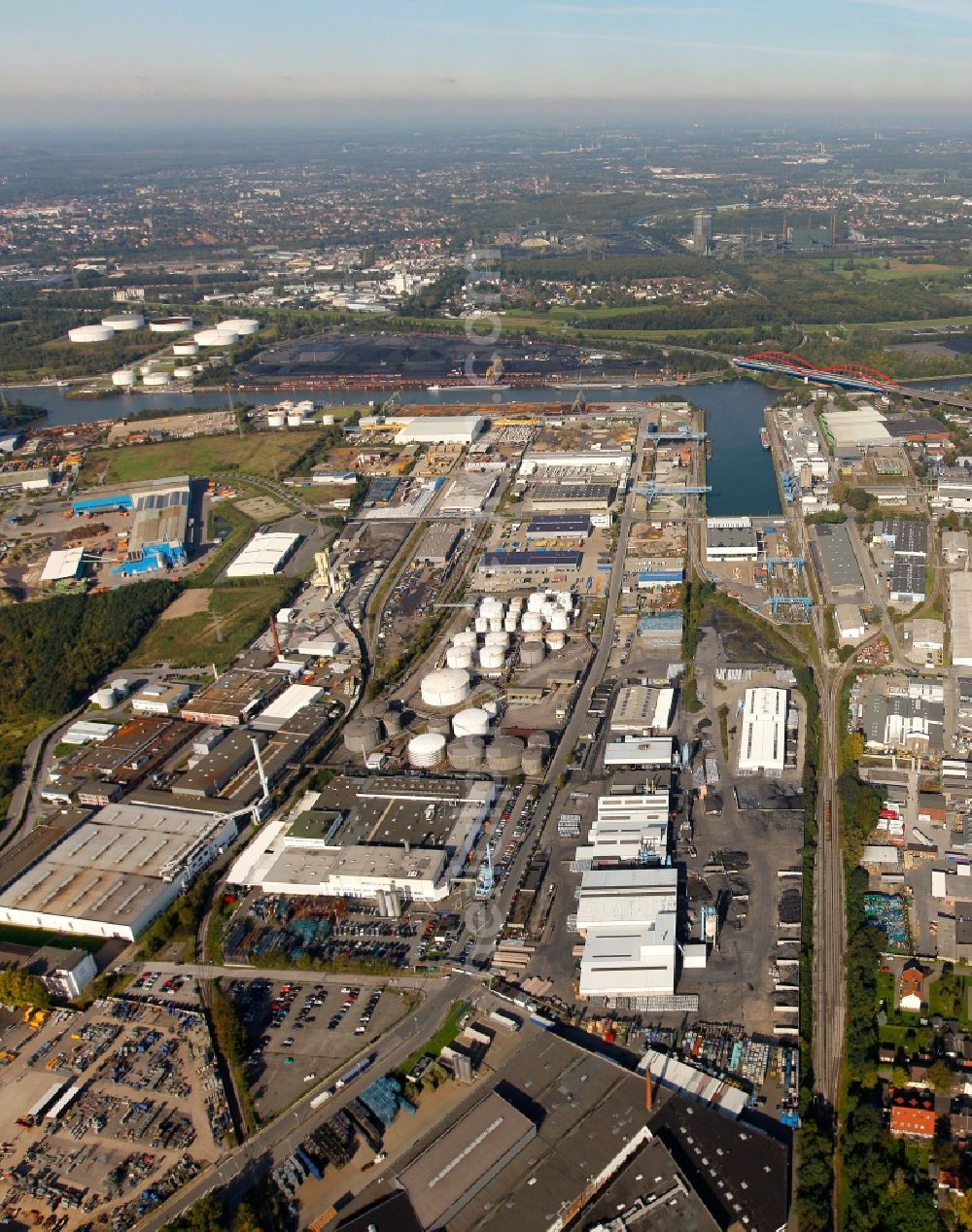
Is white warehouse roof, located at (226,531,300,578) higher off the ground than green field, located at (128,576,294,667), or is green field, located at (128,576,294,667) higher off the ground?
white warehouse roof, located at (226,531,300,578)

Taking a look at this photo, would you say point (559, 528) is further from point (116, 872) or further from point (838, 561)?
point (116, 872)

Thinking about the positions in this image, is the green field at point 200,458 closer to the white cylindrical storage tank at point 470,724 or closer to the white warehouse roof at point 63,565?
the white warehouse roof at point 63,565

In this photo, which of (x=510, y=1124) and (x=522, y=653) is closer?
(x=510, y=1124)

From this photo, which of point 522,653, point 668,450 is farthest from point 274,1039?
point 668,450

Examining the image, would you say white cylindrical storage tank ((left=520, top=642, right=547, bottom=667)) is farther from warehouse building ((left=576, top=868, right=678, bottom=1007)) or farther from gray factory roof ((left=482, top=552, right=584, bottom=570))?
warehouse building ((left=576, top=868, right=678, bottom=1007))

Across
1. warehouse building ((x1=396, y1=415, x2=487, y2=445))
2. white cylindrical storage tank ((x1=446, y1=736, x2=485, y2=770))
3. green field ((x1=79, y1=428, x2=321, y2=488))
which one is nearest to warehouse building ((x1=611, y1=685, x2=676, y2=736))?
white cylindrical storage tank ((x1=446, y1=736, x2=485, y2=770))

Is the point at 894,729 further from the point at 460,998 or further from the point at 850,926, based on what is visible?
the point at 460,998

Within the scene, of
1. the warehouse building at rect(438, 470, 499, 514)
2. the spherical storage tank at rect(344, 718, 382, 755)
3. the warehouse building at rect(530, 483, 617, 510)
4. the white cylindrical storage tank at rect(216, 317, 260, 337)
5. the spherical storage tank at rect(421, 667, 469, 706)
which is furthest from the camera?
the white cylindrical storage tank at rect(216, 317, 260, 337)
